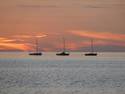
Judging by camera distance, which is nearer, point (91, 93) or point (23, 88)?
point (91, 93)

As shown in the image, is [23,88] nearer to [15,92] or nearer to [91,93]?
[15,92]

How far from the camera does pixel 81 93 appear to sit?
6569 centimetres

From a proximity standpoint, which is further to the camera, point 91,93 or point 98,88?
point 98,88

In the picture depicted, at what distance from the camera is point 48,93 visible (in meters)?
65.3

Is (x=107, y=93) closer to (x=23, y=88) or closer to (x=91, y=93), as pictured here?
(x=91, y=93)

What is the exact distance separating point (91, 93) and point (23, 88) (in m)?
11.6

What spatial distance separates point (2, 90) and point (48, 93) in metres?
7.55

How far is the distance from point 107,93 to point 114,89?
5213 mm

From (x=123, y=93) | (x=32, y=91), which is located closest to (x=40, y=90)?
(x=32, y=91)

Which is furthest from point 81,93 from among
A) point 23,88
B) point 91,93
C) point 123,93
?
point 23,88

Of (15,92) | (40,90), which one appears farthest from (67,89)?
(15,92)

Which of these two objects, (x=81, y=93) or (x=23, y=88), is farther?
(x=23, y=88)

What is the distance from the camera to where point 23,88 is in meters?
72.6

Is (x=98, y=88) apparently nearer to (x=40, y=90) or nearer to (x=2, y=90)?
(x=40, y=90)
